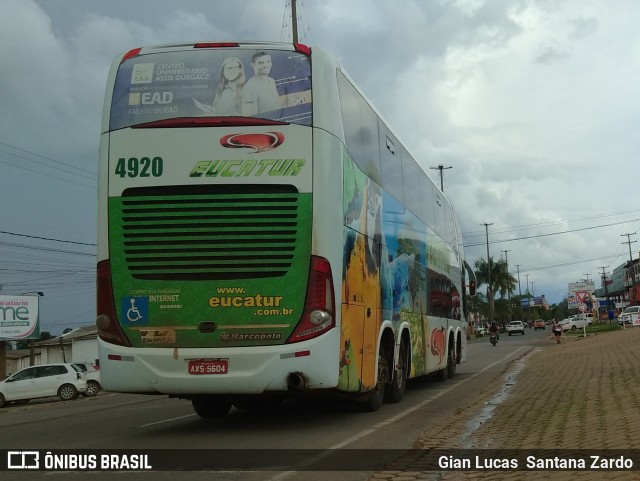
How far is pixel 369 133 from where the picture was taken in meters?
11.5

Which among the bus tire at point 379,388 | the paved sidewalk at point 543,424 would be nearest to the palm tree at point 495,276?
the paved sidewalk at point 543,424

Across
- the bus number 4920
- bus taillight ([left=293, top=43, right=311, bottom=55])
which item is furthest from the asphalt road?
bus taillight ([left=293, top=43, right=311, bottom=55])

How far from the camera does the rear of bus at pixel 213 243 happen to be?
8.86 meters

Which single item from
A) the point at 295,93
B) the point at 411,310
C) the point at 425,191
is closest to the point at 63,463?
the point at 295,93

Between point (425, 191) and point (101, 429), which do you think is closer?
point (101, 429)

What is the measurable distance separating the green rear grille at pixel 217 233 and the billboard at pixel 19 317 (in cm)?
3250

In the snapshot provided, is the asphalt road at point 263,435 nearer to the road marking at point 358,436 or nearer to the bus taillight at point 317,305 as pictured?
the road marking at point 358,436

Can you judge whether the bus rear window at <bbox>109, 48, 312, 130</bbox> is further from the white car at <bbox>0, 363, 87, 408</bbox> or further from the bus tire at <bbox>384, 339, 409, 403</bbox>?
the white car at <bbox>0, 363, 87, 408</bbox>

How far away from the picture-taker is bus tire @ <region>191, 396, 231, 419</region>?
11594mm

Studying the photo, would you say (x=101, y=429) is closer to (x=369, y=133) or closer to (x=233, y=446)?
(x=233, y=446)

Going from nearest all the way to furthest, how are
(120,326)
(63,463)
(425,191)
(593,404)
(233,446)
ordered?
(63,463) < (233,446) < (120,326) < (593,404) < (425,191)

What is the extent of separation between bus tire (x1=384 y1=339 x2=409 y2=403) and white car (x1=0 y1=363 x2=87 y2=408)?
17574mm

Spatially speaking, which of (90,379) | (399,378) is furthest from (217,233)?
(90,379)

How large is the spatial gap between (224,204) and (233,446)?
2.88 m
